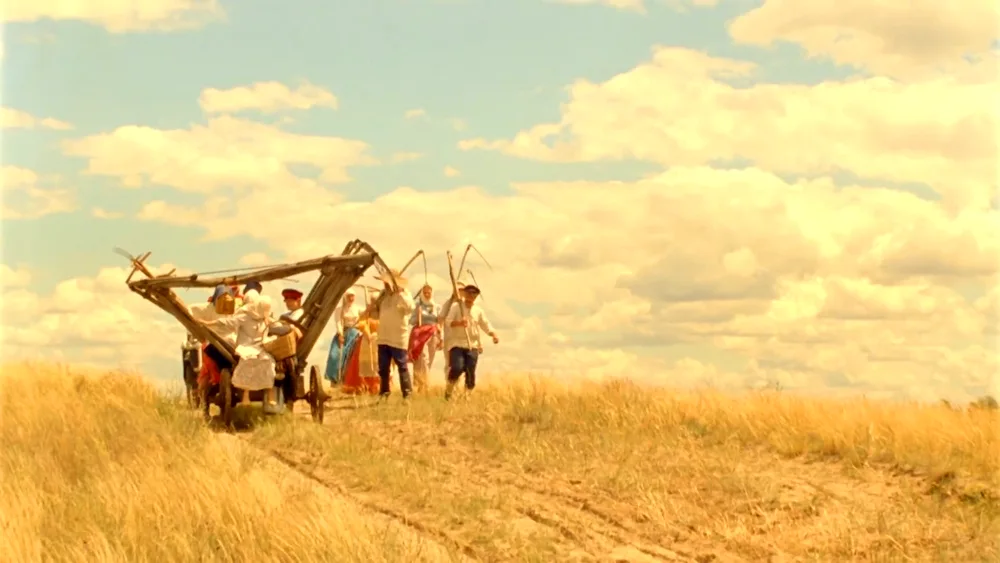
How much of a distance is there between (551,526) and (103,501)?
4.03 meters

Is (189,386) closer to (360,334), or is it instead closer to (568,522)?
(360,334)

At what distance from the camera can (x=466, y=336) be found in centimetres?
1727

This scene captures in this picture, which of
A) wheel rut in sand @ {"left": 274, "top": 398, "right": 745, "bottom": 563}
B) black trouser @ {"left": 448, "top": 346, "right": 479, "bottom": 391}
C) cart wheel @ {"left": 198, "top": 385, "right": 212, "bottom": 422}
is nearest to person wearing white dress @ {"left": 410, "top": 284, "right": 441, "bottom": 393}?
black trouser @ {"left": 448, "top": 346, "right": 479, "bottom": 391}

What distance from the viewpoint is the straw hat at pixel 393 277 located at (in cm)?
1686

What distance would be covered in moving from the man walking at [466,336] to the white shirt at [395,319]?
29.5 inches

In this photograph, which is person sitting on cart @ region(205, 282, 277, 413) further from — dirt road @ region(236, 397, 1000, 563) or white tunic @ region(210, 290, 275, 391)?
dirt road @ region(236, 397, 1000, 563)

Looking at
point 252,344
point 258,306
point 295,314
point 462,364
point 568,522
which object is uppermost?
point 258,306

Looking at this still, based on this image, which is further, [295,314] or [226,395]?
[295,314]

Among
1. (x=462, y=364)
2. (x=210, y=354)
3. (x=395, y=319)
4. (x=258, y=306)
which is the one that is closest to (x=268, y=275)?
(x=258, y=306)

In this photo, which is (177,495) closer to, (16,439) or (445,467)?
(445,467)

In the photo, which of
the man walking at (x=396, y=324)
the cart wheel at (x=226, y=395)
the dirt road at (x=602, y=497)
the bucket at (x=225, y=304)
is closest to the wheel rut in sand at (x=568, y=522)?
the dirt road at (x=602, y=497)

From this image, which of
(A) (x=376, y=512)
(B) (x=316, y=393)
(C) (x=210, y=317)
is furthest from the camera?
(C) (x=210, y=317)

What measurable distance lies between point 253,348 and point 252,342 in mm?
130

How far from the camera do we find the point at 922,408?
1473 cm
